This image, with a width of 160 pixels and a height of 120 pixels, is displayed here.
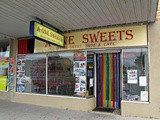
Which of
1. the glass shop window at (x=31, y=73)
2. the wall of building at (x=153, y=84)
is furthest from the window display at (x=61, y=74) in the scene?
the wall of building at (x=153, y=84)

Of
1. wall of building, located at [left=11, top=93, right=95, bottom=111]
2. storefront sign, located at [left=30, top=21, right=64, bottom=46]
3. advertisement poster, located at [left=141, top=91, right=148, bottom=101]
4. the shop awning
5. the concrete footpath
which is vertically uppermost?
the shop awning

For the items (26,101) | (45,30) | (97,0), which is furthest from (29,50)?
(97,0)

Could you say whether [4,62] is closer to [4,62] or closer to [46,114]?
[4,62]

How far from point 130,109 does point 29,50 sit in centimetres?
507

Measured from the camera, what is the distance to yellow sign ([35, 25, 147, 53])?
6215mm

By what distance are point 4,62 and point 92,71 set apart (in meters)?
4.75

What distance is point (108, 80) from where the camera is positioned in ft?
23.8

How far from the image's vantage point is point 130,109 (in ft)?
20.2

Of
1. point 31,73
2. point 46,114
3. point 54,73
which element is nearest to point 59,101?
point 46,114

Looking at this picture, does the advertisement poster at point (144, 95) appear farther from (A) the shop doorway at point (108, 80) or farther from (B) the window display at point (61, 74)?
(B) the window display at point (61, 74)

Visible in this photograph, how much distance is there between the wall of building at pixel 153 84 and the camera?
5.92 m

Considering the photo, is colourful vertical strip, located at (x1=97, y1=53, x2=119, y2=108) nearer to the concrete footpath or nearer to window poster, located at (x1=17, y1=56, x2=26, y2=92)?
the concrete footpath

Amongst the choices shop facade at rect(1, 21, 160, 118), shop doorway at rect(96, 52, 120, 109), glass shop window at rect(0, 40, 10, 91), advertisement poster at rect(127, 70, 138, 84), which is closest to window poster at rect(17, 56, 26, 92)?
shop facade at rect(1, 21, 160, 118)

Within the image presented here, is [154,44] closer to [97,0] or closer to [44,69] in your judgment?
[97,0]
